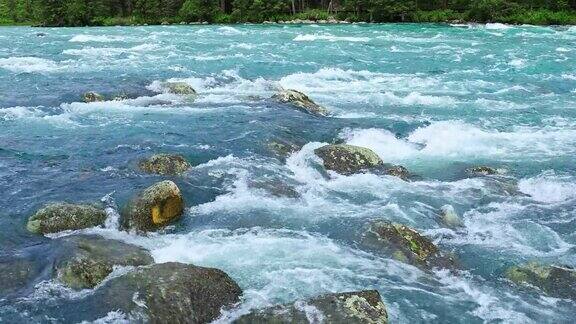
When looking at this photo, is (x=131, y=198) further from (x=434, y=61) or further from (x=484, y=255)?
(x=434, y=61)

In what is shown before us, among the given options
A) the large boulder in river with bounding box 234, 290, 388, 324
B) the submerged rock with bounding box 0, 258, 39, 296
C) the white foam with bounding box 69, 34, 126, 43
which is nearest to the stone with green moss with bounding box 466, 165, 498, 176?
the large boulder in river with bounding box 234, 290, 388, 324

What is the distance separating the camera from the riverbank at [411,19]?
4906 cm

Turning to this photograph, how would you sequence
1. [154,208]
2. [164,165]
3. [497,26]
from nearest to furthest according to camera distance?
[154,208] → [164,165] → [497,26]

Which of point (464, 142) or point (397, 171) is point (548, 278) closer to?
point (397, 171)

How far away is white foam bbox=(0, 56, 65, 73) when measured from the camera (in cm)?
2548

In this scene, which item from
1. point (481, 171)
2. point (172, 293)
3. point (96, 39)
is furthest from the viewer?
point (96, 39)

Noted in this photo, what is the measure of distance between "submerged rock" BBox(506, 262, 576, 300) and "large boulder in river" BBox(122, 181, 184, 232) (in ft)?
18.0

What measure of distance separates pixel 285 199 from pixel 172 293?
4.32 metres

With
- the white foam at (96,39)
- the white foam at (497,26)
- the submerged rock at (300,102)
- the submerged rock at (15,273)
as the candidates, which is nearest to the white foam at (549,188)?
the submerged rock at (300,102)

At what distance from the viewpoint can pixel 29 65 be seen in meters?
27.1

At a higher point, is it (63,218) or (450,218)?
(63,218)

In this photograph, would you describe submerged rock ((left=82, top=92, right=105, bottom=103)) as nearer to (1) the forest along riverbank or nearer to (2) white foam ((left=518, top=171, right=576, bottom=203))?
(1) the forest along riverbank

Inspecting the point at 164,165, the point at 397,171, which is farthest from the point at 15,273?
the point at 397,171

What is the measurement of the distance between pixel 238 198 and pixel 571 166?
7.72 m
